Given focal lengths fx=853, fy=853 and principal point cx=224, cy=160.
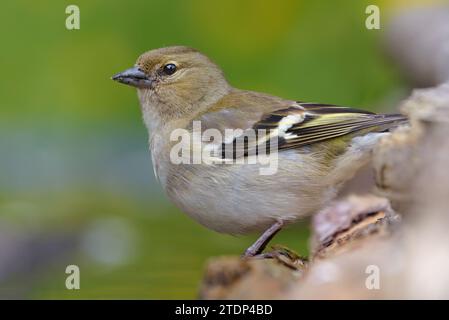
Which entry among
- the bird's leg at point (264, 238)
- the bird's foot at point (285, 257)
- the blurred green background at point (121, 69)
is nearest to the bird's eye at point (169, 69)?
the bird's leg at point (264, 238)

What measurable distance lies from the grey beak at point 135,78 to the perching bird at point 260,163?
0.02 meters

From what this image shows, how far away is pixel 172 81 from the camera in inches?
207

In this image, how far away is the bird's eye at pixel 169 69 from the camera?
527cm

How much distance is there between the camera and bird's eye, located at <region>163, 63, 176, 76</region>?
17.3ft

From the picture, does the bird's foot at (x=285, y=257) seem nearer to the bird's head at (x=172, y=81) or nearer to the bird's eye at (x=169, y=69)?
the bird's head at (x=172, y=81)

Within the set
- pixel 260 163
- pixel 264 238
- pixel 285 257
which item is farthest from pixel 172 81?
pixel 285 257

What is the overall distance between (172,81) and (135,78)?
9.1 inches

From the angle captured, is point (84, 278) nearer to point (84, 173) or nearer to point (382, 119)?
point (382, 119)

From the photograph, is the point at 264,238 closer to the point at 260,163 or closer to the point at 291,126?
the point at 260,163

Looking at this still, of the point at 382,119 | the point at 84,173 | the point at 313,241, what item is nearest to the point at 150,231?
the point at 84,173

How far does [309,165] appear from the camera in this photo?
4.58m

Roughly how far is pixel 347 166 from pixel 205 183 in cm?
79

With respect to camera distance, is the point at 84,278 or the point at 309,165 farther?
the point at 84,278

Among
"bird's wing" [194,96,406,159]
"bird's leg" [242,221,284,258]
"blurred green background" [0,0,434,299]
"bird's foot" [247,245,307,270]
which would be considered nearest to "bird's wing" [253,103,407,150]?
"bird's wing" [194,96,406,159]
